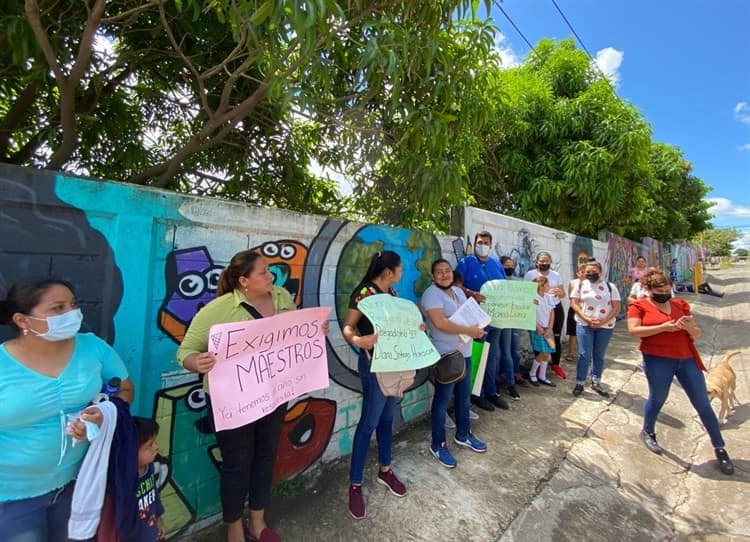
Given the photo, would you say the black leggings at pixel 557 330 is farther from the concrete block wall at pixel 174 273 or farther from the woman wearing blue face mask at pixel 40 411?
the woman wearing blue face mask at pixel 40 411

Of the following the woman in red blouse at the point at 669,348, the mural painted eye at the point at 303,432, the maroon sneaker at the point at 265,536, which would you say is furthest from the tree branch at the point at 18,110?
the woman in red blouse at the point at 669,348

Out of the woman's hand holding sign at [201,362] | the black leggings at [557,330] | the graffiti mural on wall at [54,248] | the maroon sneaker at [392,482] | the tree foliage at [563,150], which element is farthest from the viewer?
the tree foliage at [563,150]

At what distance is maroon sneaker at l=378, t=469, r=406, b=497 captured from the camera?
273 centimetres

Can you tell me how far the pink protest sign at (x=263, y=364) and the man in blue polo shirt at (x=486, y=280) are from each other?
223 cm

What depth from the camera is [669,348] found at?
334 cm

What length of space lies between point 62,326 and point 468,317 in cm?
269

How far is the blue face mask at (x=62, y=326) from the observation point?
141cm

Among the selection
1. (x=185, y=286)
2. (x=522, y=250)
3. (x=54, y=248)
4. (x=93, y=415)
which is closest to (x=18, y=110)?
(x=54, y=248)

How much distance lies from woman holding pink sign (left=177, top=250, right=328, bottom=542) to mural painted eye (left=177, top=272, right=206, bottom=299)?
193 millimetres

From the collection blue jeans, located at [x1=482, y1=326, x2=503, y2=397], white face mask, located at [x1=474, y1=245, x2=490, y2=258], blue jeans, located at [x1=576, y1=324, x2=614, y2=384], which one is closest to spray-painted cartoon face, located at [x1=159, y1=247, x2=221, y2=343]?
white face mask, located at [x1=474, y1=245, x2=490, y2=258]

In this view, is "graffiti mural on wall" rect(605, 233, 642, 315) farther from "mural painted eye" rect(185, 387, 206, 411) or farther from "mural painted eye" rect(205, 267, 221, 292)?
"mural painted eye" rect(185, 387, 206, 411)


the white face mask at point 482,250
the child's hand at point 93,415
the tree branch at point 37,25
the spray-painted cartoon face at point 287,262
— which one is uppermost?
the tree branch at point 37,25

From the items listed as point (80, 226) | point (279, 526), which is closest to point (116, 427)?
point (80, 226)

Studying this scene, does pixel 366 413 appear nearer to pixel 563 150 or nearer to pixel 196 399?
pixel 196 399
